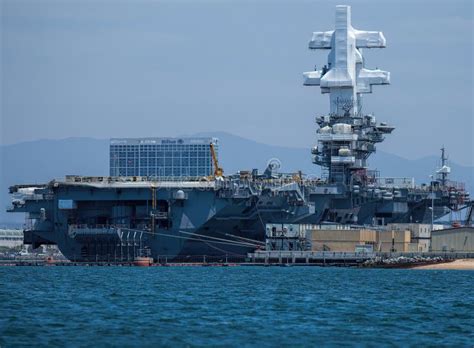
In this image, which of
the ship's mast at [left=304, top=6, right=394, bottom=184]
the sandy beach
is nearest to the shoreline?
the sandy beach

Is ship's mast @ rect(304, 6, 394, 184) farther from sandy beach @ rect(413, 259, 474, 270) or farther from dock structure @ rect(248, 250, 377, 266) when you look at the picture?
sandy beach @ rect(413, 259, 474, 270)

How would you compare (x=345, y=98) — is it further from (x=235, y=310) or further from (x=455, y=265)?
(x=235, y=310)

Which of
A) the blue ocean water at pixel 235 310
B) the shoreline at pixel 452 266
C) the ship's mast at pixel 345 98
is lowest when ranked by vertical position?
the blue ocean water at pixel 235 310

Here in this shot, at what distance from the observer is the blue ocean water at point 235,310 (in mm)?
50812

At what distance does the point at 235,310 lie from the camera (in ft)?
202

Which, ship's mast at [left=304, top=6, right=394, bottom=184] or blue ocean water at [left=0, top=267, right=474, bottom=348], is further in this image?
ship's mast at [left=304, top=6, right=394, bottom=184]

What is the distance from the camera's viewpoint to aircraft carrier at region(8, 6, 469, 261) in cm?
11250

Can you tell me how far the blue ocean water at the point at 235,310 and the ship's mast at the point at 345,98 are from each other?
24.5 m

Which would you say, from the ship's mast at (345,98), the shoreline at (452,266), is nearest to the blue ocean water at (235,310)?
the shoreline at (452,266)

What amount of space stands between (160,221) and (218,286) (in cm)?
3345

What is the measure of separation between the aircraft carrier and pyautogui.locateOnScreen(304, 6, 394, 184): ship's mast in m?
0.16

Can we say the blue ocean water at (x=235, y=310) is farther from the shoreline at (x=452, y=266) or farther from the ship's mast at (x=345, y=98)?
the ship's mast at (x=345, y=98)

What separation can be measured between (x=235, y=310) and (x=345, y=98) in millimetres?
64885

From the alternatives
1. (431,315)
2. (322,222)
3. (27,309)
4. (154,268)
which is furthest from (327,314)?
(322,222)
